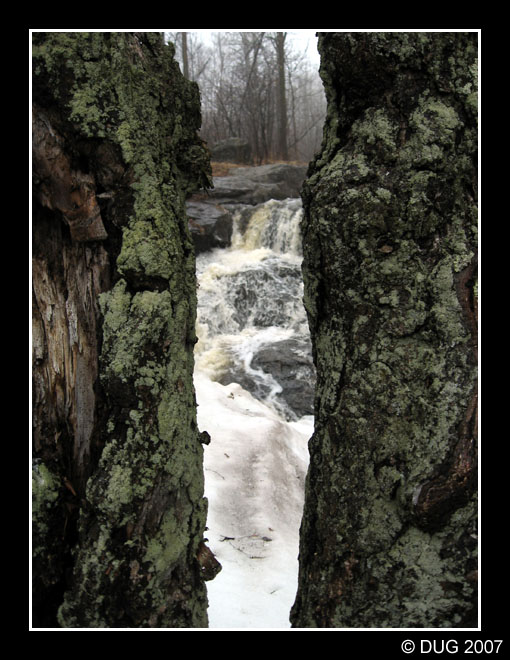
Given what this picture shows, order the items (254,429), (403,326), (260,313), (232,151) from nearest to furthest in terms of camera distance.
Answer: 1. (403,326)
2. (254,429)
3. (260,313)
4. (232,151)

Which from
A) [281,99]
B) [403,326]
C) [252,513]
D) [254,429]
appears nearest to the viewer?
[403,326]

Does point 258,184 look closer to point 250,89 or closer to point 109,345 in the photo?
point 250,89

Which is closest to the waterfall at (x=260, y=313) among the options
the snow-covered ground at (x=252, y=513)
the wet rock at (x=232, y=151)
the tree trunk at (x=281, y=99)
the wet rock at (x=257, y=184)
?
the wet rock at (x=257, y=184)

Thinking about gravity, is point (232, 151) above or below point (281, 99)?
below

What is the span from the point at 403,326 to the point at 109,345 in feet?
2.59

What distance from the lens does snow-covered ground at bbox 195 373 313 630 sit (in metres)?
1.83

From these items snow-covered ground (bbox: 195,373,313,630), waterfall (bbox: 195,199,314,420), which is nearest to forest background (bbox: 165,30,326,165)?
waterfall (bbox: 195,199,314,420)

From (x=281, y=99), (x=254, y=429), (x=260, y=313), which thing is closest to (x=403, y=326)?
(x=254, y=429)

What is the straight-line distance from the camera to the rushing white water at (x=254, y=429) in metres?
1.94

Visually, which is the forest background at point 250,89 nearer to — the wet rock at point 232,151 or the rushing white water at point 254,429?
the wet rock at point 232,151

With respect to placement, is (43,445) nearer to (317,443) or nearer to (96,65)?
(317,443)

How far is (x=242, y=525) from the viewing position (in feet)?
7.50

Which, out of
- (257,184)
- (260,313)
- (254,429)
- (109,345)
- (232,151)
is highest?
(232,151)

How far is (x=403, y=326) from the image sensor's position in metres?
1.35
